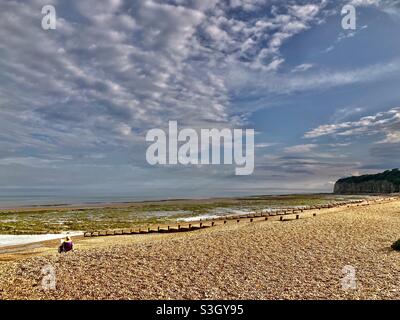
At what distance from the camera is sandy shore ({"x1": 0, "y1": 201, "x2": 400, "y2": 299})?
43.7ft

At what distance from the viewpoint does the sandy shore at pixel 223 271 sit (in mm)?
13320

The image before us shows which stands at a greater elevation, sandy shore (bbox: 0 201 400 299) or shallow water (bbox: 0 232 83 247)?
sandy shore (bbox: 0 201 400 299)

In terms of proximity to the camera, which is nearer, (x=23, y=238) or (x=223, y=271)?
(x=223, y=271)

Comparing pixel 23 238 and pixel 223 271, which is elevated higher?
pixel 223 271

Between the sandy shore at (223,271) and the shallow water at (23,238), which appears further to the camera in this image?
the shallow water at (23,238)

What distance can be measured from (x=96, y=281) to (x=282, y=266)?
9031mm

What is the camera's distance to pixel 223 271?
16359 millimetres

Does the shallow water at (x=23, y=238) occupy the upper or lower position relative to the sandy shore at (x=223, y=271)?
lower

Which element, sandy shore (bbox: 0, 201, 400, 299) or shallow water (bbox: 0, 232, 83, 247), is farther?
shallow water (bbox: 0, 232, 83, 247)

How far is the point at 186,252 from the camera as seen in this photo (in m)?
20.8
